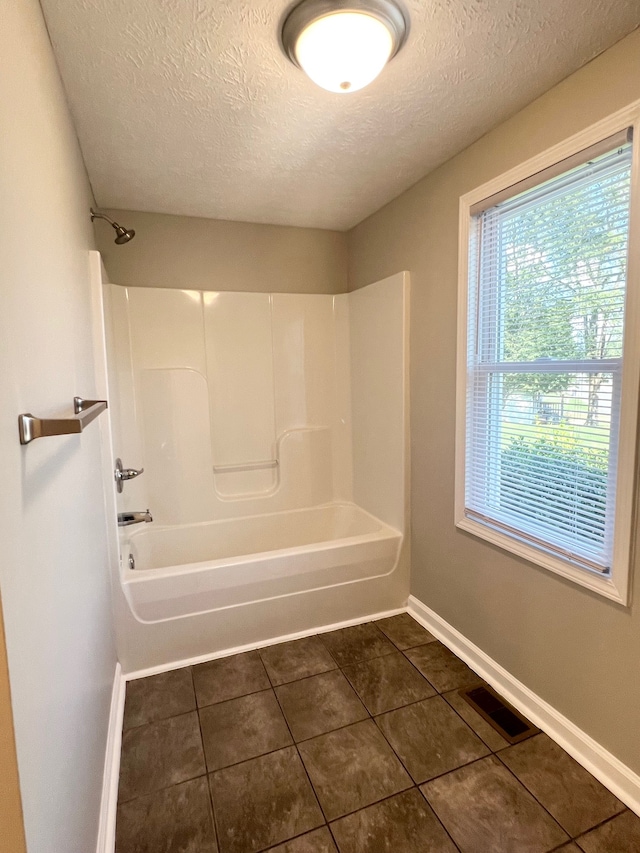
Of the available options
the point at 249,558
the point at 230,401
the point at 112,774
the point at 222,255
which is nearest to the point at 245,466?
the point at 230,401

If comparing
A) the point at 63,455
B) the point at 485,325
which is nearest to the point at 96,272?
the point at 63,455

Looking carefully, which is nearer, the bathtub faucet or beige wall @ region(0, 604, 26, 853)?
beige wall @ region(0, 604, 26, 853)

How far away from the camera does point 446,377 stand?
87.4 inches

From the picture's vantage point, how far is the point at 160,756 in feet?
5.55

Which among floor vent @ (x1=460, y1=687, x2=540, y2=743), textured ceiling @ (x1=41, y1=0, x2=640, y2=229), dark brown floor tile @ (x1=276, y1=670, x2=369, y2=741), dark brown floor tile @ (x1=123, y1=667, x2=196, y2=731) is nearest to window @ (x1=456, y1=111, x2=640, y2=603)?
textured ceiling @ (x1=41, y1=0, x2=640, y2=229)

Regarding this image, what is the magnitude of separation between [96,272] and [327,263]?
63.4 inches

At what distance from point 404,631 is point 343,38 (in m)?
2.52

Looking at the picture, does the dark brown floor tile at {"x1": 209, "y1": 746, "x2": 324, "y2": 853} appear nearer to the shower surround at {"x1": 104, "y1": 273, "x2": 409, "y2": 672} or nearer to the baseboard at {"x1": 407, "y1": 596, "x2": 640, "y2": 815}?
the shower surround at {"x1": 104, "y1": 273, "x2": 409, "y2": 672}

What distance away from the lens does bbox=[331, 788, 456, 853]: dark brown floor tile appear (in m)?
1.35

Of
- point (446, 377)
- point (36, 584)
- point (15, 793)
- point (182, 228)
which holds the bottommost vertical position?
point (15, 793)

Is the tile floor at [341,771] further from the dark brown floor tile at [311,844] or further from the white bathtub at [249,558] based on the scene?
the white bathtub at [249,558]

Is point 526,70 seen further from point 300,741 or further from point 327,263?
point 300,741

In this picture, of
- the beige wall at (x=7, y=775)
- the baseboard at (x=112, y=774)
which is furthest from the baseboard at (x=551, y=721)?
the beige wall at (x=7, y=775)

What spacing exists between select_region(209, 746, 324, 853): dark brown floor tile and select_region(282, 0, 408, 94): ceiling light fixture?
2292 millimetres
